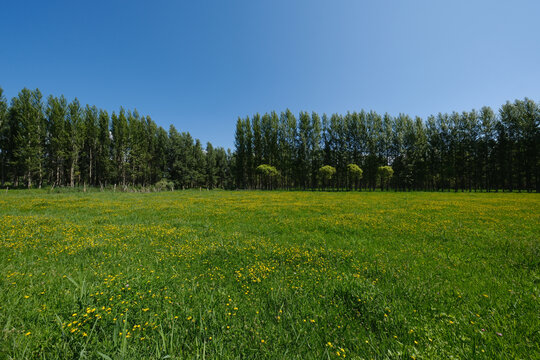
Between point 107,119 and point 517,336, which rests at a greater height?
point 107,119

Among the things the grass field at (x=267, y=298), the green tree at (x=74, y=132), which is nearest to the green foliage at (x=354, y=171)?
the grass field at (x=267, y=298)

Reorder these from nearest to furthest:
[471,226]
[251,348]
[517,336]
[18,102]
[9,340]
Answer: [9,340]
[251,348]
[517,336]
[471,226]
[18,102]

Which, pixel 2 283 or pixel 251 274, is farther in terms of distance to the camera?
pixel 251 274

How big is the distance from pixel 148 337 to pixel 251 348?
1458 millimetres

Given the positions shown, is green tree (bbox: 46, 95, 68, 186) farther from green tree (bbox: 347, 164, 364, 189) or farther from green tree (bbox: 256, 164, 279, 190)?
green tree (bbox: 347, 164, 364, 189)

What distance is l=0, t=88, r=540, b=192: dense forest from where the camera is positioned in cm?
4494

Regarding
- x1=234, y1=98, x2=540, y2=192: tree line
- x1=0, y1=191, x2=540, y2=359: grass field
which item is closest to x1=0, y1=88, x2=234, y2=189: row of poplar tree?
x1=234, y1=98, x2=540, y2=192: tree line

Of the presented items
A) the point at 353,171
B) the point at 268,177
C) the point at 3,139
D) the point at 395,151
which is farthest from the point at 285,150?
the point at 3,139

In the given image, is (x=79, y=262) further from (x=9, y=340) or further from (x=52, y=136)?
(x=52, y=136)

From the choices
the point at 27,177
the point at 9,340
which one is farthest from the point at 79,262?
the point at 27,177

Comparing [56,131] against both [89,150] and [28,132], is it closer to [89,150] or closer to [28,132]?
[28,132]

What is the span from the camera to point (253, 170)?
6694 cm

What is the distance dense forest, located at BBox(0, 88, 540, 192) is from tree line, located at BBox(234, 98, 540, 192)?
11.9 inches

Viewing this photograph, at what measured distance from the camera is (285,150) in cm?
6531
